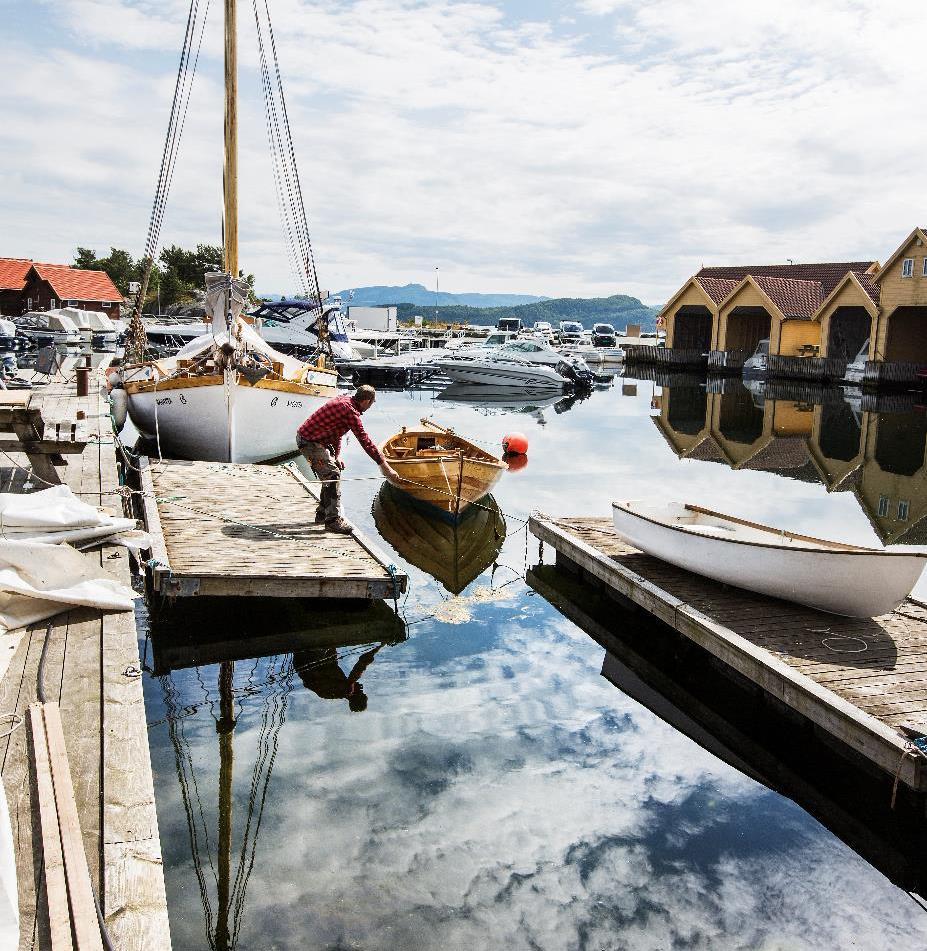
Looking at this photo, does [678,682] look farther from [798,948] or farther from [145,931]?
[145,931]

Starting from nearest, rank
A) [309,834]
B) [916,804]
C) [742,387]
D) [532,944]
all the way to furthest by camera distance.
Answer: [532,944], [309,834], [916,804], [742,387]

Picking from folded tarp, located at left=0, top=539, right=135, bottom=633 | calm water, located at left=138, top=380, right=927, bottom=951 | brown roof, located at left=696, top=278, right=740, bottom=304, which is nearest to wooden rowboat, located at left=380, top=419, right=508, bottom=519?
calm water, located at left=138, top=380, right=927, bottom=951

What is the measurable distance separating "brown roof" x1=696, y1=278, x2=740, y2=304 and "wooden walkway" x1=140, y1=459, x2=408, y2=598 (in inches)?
2128

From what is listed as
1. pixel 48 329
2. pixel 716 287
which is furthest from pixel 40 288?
pixel 716 287

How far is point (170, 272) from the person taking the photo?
100375 mm

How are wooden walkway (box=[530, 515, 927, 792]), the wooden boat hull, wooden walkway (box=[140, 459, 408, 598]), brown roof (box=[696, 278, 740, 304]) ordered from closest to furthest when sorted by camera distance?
1. wooden walkway (box=[530, 515, 927, 792])
2. wooden walkway (box=[140, 459, 408, 598])
3. the wooden boat hull
4. brown roof (box=[696, 278, 740, 304])

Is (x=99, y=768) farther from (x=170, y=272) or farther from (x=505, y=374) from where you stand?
(x=170, y=272)

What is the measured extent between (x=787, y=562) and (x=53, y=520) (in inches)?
316

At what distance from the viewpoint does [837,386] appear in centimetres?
5384

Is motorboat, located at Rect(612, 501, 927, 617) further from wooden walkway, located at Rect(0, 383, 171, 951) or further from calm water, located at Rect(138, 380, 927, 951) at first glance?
wooden walkway, located at Rect(0, 383, 171, 951)

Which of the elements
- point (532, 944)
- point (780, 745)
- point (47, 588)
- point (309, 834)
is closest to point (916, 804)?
point (780, 745)

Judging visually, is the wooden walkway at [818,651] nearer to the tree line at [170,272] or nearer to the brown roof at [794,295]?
the brown roof at [794,295]

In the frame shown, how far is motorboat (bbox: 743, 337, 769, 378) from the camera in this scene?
5897 cm

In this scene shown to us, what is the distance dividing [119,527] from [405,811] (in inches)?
206
